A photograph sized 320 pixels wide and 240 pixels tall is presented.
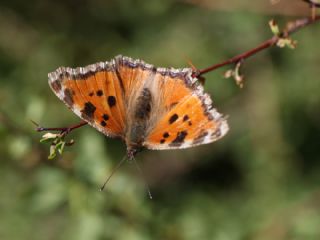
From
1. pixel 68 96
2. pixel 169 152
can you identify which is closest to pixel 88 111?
pixel 68 96

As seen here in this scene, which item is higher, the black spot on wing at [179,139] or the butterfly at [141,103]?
the butterfly at [141,103]

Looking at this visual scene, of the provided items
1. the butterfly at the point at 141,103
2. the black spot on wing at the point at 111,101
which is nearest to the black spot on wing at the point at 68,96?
the butterfly at the point at 141,103

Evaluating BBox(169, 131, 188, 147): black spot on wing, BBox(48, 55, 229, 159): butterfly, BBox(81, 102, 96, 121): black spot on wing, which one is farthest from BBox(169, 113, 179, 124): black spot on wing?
BBox(81, 102, 96, 121): black spot on wing

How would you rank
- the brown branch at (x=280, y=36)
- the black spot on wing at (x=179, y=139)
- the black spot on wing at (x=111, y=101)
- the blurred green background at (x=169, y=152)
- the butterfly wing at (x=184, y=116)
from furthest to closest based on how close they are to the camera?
the blurred green background at (x=169, y=152), the black spot on wing at (x=111, y=101), the black spot on wing at (x=179, y=139), the butterfly wing at (x=184, y=116), the brown branch at (x=280, y=36)

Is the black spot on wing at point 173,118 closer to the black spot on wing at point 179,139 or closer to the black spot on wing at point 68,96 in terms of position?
the black spot on wing at point 179,139

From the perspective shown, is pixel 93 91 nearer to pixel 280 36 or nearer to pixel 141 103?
pixel 141 103

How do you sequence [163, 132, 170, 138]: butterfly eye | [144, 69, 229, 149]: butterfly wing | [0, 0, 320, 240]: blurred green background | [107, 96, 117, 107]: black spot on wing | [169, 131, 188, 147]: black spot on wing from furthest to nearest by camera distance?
[0, 0, 320, 240]: blurred green background, [107, 96, 117, 107]: black spot on wing, [163, 132, 170, 138]: butterfly eye, [169, 131, 188, 147]: black spot on wing, [144, 69, 229, 149]: butterfly wing

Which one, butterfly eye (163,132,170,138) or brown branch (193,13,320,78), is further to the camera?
butterfly eye (163,132,170,138)

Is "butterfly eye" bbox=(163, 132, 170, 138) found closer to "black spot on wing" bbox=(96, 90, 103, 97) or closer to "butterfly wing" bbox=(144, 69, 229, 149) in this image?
"butterfly wing" bbox=(144, 69, 229, 149)
